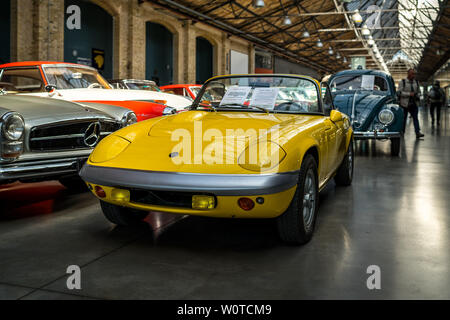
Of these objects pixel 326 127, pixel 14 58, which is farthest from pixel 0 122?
pixel 14 58

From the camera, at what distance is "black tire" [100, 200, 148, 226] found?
362 centimetres

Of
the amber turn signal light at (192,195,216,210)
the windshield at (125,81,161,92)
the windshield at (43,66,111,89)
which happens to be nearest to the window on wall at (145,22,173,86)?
the windshield at (125,81,161,92)

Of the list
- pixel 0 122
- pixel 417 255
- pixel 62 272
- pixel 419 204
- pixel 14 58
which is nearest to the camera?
pixel 62 272

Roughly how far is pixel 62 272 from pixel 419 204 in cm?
350

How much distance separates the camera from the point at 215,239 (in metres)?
3.46

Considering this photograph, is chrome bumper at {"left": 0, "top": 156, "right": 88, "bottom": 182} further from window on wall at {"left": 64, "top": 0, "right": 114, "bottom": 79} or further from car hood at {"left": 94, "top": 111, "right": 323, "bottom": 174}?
window on wall at {"left": 64, "top": 0, "right": 114, "bottom": 79}

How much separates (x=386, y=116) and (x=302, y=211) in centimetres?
589

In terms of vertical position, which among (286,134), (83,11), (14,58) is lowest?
(286,134)

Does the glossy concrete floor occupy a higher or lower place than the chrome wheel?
lower

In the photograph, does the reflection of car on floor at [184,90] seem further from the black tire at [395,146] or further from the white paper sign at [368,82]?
the black tire at [395,146]

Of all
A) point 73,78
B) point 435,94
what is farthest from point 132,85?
point 435,94

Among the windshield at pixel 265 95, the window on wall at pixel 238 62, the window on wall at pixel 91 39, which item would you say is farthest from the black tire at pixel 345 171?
the window on wall at pixel 238 62
